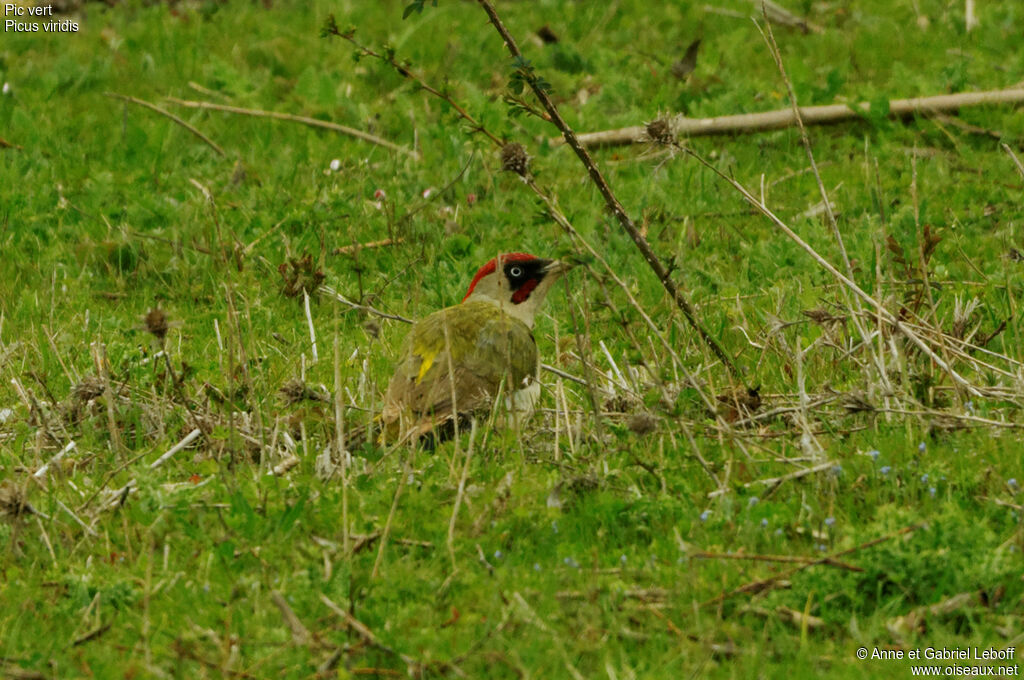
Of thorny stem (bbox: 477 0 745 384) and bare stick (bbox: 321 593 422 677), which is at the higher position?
thorny stem (bbox: 477 0 745 384)

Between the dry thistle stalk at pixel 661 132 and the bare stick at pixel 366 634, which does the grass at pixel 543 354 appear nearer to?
the bare stick at pixel 366 634

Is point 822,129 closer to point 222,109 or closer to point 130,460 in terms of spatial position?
point 222,109

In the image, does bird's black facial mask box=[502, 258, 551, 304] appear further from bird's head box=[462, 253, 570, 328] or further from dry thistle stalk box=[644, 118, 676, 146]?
dry thistle stalk box=[644, 118, 676, 146]

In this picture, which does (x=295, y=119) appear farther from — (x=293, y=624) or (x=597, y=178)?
(x=293, y=624)

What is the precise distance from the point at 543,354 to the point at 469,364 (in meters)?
1.07

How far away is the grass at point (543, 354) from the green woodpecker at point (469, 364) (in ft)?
0.53

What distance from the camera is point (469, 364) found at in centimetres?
604

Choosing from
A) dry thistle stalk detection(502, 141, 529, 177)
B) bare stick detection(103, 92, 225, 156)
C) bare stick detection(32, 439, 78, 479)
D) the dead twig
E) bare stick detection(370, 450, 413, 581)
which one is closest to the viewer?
bare stick detection(370, 450, 413, 581)

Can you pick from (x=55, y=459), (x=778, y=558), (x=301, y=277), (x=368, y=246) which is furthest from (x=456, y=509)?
(x=368, y=246)

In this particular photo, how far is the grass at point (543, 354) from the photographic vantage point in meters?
4.14

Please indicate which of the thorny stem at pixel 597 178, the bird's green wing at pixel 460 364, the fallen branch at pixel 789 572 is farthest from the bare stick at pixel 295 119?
the fallen branch at pixel 789 572

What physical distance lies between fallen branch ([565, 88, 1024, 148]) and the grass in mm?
110

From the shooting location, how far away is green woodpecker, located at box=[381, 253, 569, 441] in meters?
5.62

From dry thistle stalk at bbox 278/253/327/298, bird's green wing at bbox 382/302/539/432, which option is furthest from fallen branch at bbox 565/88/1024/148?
bird's green wing at bbox 382/302/539/432
